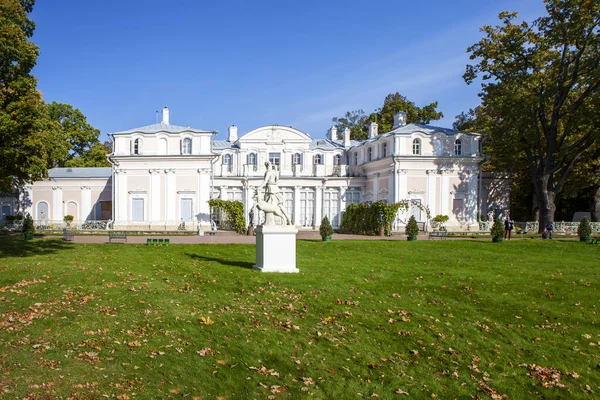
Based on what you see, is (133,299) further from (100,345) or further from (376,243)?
(376,243)

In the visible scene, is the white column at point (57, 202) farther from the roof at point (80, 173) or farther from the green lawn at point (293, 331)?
the green lawn at point (293, 331)

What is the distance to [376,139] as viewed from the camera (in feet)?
115

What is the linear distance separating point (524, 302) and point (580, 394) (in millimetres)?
4227

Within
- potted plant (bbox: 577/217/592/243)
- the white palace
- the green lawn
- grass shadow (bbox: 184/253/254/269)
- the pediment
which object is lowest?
the green lawn

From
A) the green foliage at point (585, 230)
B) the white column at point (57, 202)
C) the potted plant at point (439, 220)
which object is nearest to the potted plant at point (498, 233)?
the green foliage at point (585, 230)

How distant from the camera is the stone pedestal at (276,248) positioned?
1279 centimetres

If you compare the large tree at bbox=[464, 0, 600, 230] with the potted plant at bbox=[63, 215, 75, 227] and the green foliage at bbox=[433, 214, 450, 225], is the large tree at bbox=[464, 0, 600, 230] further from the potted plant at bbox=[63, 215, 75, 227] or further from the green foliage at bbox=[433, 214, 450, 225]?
the potted plant at bbox=[63, 215, 75, 227]

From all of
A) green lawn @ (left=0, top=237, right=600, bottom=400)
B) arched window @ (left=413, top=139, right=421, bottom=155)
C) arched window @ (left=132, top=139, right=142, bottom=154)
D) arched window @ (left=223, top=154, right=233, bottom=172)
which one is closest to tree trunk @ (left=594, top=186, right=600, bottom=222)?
arched window @ (left=413, top=139, right=421, bottom=155)

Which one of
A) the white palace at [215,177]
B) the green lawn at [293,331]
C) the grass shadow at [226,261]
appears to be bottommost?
the green lawn at [293,331]

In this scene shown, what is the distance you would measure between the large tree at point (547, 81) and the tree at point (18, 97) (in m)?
25.9

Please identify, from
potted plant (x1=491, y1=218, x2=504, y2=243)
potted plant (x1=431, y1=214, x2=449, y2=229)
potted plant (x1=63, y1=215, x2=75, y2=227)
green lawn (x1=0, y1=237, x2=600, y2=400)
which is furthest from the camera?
potted plant (x1=63, y1=215, x2=75, y2=227)

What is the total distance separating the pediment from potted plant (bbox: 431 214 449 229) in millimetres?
11828

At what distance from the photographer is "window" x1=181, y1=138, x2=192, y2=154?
32656mm

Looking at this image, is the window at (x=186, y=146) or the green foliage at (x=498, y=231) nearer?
the green foliage at (x=498, y=231)
